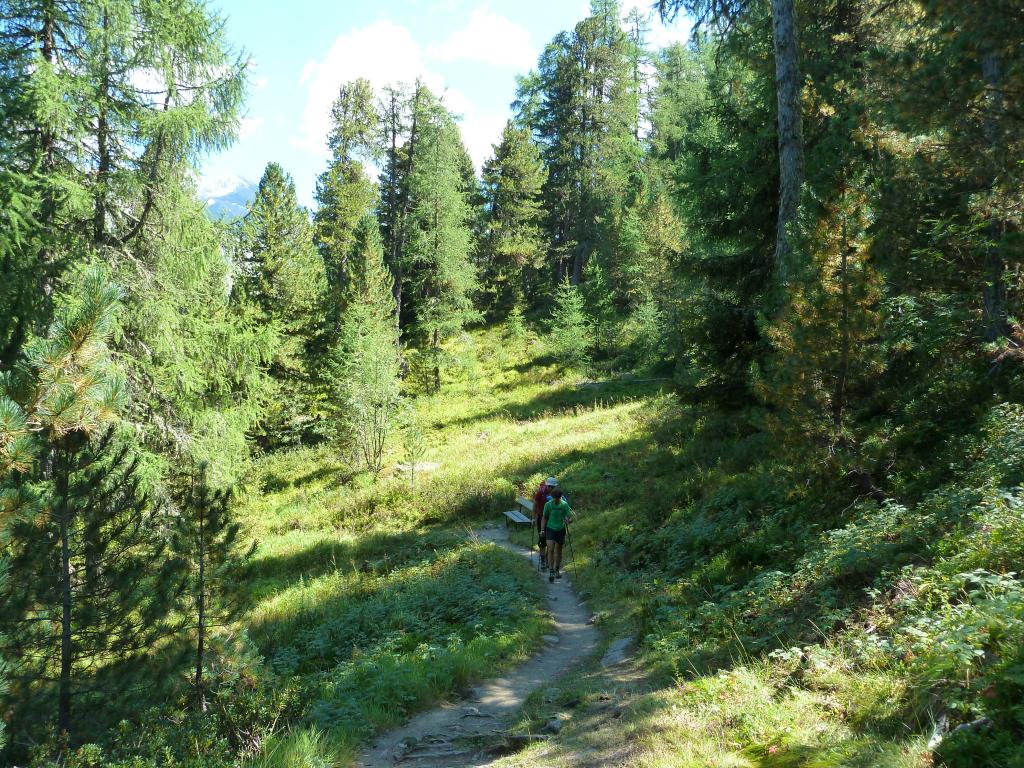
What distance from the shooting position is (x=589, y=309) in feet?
129

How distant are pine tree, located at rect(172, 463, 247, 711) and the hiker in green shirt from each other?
6212mm

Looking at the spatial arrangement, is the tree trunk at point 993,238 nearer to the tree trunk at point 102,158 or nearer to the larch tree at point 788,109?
the larch tree at point 788,109

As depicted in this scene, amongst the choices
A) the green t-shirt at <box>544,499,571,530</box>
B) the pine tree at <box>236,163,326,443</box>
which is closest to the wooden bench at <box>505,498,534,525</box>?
the green t-shirt at <box>544,499,571,530</box>

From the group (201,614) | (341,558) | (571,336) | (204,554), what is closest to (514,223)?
(571,336)

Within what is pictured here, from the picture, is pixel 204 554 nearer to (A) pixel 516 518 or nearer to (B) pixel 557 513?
(B) pixel 557 513

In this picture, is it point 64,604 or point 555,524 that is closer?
point 64,604

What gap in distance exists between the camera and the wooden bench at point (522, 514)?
16.8m

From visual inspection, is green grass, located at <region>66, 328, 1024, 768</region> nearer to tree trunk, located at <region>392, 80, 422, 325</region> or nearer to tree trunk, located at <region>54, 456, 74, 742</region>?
tree trunk, located at <region>54, 456, 74, 742</region>

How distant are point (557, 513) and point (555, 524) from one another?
224 mm

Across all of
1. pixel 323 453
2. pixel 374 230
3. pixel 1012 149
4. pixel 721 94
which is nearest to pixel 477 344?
pixel 374 230

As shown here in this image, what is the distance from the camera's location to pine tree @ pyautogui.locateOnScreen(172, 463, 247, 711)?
21.8ft

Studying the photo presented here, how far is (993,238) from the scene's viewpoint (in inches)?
271

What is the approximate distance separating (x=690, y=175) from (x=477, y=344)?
98.0 ft

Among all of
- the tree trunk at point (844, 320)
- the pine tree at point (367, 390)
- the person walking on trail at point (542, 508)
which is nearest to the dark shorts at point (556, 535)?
the person walking on trail at point (542, 508)
